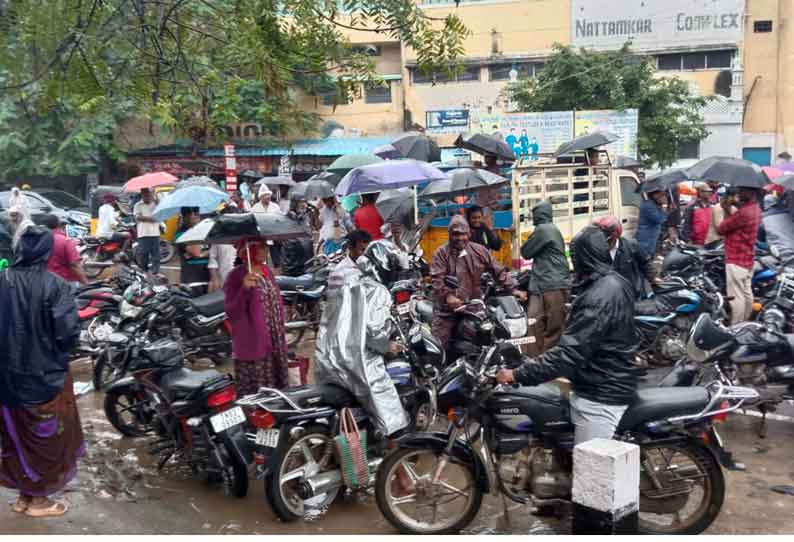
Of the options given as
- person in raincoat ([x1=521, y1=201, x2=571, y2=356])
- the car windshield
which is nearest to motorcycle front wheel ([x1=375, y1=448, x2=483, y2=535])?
person in raincoat ([x1=521, y1=201, x2=571, y2=356])

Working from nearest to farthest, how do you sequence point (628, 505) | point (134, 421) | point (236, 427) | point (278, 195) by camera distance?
point (628, 505)
point (236, 427)
point (134, 421)
point (278, 195)

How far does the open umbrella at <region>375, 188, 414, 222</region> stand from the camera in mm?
10180

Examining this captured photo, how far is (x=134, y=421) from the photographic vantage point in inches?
236

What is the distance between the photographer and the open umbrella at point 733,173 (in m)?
7.78

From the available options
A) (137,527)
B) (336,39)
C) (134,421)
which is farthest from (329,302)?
(336,39)

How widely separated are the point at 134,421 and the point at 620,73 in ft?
63.9

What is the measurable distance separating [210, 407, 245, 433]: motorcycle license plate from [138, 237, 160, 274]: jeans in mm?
7589

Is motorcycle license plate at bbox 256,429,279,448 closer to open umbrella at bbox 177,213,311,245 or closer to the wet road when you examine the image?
the wet road

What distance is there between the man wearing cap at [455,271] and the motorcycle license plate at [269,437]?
2272mm

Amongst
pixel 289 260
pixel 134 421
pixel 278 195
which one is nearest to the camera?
pixel 134 421

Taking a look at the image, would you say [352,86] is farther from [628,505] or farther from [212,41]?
[628,505]

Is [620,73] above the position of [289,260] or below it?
above

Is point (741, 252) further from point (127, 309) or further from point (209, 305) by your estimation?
point (127, 309)

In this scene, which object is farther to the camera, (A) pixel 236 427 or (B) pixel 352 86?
(B) pixel 352 86
